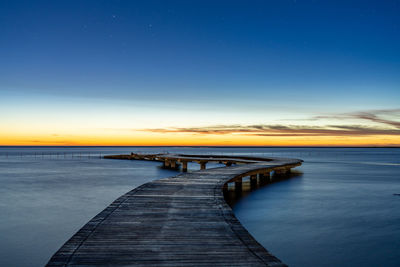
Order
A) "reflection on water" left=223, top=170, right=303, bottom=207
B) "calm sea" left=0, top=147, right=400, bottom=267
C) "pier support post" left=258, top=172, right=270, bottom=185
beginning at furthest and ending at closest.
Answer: "pier support post" left=258, top=172, right=270, bottom=185 → "reflection on water" left=223, top=170, right=303, bottom=207 → "calm sea" left=0, top=147, right=400, bottom=267

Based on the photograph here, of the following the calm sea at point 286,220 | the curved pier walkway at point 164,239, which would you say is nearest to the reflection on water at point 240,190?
the calm sea at point 286,220

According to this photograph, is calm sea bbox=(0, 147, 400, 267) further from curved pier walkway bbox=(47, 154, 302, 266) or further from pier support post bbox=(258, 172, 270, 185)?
curved pier walkway bbox=(47, 154, 302, 266)

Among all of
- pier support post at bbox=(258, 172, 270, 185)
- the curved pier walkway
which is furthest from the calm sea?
the curved pier walkway

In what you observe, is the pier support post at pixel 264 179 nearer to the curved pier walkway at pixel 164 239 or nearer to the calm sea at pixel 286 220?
the calm sea at pixel 286 220

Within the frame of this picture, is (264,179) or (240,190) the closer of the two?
(240,190)

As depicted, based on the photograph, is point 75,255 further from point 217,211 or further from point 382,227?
point 382,227

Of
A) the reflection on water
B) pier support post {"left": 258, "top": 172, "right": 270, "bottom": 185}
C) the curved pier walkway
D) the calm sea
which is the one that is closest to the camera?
the curved pier walkway

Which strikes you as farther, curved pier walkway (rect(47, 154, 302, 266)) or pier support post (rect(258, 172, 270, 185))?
pier support post (rect(258, 172, 270, 185))

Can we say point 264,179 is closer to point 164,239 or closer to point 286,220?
point 286,220

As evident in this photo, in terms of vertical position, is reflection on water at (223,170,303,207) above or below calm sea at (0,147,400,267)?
above

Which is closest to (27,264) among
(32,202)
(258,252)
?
(258,252)

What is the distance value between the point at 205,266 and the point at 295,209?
1179cm

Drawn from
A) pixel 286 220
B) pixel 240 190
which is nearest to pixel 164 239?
pixel 286 220

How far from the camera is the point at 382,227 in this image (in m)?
11.9
